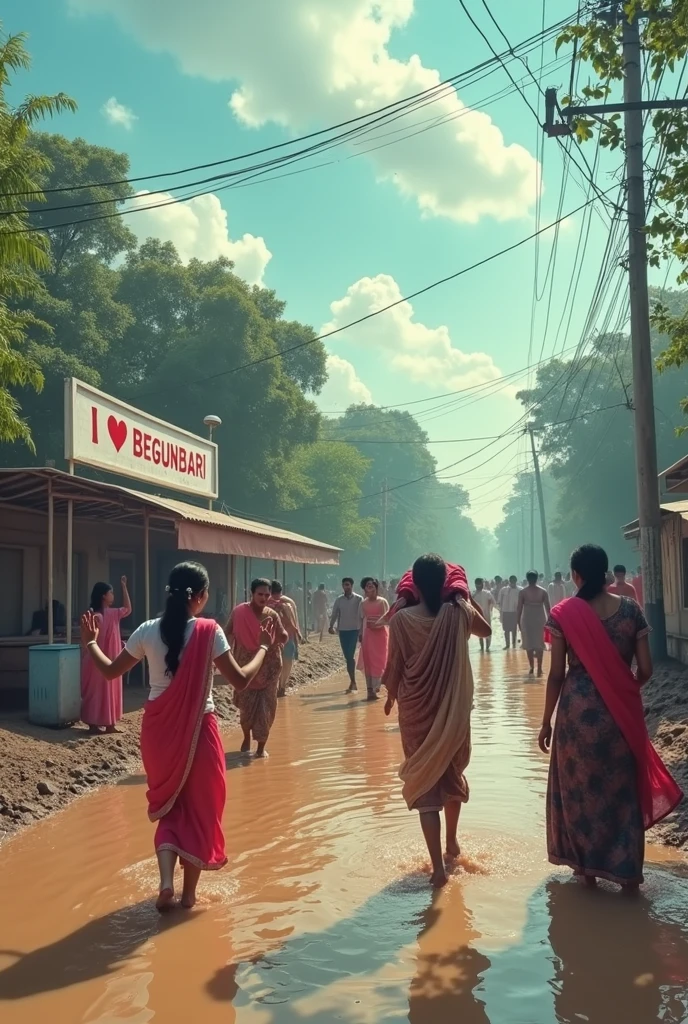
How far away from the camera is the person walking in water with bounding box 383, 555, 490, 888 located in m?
5.21

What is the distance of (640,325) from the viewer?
39.1ft

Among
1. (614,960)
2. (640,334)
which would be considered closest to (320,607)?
(640,334)

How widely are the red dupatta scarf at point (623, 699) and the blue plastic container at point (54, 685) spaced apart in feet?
20.6

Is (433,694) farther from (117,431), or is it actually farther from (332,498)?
(332,498)

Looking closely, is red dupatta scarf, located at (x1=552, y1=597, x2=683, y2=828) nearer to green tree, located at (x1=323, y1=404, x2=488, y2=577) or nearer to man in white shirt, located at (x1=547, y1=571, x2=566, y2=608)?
man in white shirt, located at (x1=547, y1=571, x2=566, y2=608)

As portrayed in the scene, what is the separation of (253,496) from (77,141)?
1506cm

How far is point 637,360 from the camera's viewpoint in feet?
39.4

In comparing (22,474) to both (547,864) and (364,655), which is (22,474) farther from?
(547,864)

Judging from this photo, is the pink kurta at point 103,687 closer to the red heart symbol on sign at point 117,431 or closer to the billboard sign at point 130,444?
the billboard sign at point 130,444

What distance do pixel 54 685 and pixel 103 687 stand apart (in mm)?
524

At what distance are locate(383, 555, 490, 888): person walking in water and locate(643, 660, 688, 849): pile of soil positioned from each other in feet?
5.86

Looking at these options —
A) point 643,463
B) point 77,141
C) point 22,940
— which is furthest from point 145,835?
point 77,141

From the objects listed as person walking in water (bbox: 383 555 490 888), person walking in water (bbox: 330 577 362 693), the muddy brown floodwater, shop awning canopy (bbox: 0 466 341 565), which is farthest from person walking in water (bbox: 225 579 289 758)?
person walking in water (bbox: 330 577 362 693)

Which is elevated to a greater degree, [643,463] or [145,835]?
[643,463]
